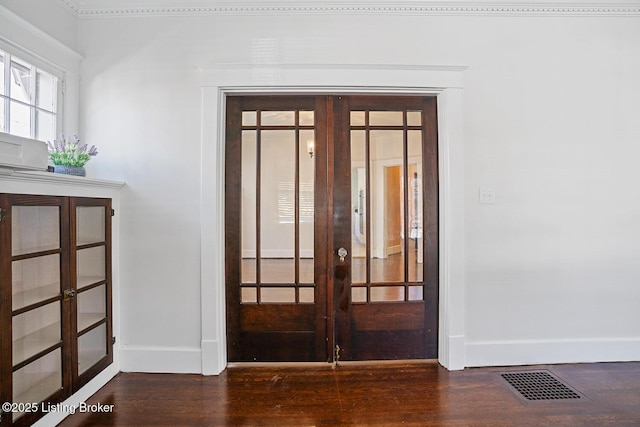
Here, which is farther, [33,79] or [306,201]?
[306,201]

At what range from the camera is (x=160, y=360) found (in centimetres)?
248

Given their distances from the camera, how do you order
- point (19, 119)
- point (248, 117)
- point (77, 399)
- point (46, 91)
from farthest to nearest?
point (248, 117) → point (46, 91) → point (19, 119) → point (77, 399)

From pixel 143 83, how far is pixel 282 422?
2517 millimetres

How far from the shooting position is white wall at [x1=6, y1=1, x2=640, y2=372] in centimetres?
249

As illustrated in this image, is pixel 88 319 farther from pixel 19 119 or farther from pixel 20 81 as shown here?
pixel 20 81

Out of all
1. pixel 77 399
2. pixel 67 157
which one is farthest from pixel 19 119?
pixel 77 399

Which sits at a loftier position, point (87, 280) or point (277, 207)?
point (277, 207)

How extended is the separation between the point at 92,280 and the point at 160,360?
764mm

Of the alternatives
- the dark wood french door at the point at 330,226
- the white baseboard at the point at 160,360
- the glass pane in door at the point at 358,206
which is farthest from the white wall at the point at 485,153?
the glass pane in door at the point at 358,206

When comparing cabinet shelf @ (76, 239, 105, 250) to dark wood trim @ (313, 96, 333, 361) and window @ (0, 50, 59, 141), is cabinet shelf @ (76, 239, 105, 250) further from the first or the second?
dark wood trim @ (313, 96, 333, 361)

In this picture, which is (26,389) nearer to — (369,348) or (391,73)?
(369,348)

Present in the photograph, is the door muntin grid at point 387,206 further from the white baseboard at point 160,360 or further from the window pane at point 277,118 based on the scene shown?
the white baseboard at point 160,360

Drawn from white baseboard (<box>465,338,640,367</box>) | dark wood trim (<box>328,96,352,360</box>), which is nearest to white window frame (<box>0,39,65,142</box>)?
dark wood trim (<box>328,96,352,360</box>)

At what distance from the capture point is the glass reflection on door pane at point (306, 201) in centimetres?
258
